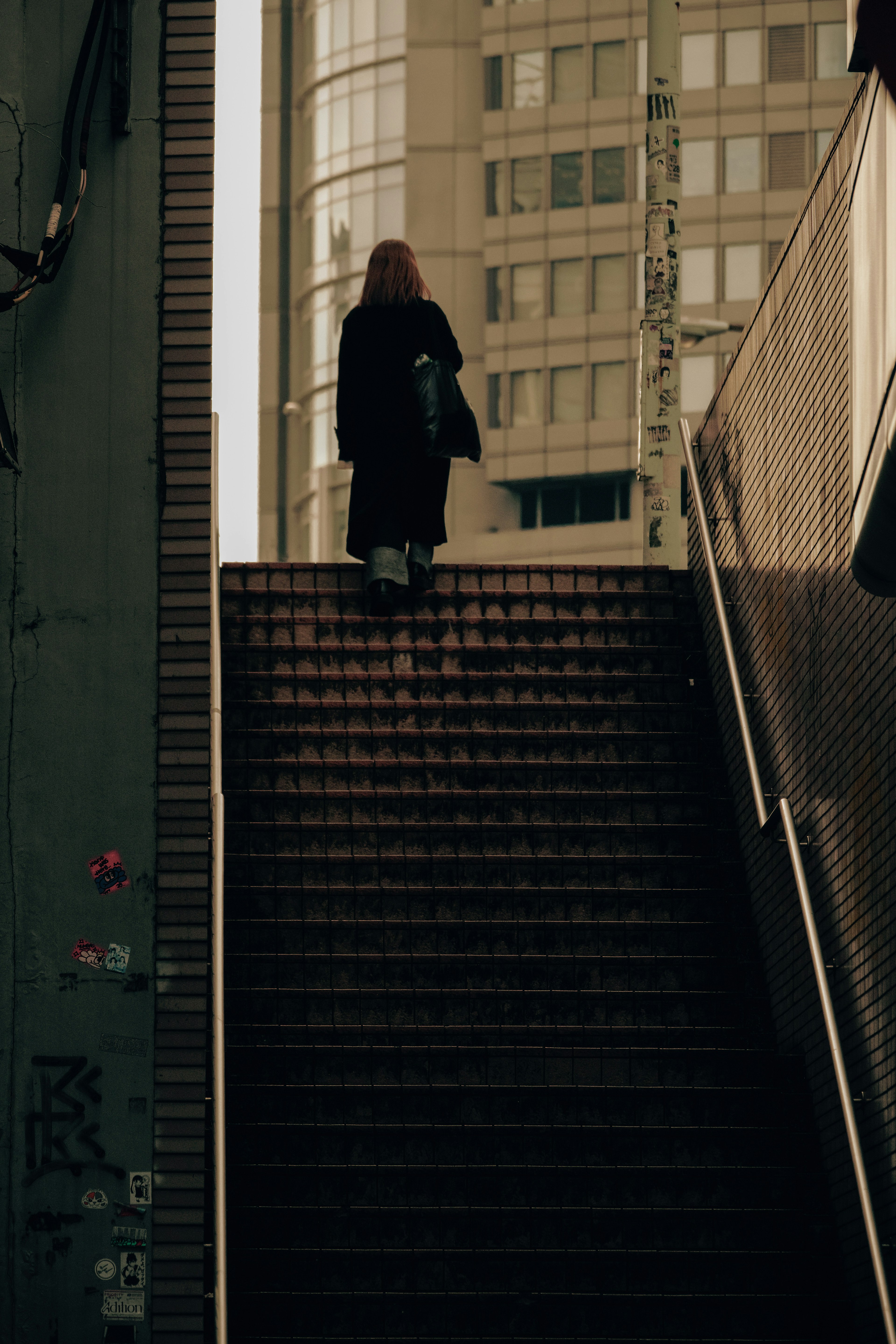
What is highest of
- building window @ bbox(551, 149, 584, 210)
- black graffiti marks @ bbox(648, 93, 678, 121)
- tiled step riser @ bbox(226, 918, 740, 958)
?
building window @ bbox(551, 149, 584, 210)

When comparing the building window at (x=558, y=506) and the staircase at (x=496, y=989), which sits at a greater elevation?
the building window at (x=558, y=506)

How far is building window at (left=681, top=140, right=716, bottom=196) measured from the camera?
48.2 meters

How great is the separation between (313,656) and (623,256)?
42717 millimetres

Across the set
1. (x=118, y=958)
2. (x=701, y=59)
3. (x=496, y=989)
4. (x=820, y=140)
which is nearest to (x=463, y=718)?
(x=496, y=989)

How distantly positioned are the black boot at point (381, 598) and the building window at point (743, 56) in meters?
44.0

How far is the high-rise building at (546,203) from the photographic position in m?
48.0

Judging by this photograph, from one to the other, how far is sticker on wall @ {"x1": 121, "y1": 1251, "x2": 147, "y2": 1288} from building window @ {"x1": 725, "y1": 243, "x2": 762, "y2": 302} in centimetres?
4504

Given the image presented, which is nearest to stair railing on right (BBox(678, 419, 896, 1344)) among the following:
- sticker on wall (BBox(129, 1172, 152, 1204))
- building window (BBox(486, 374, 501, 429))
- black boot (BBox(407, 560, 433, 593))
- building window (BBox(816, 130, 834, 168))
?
black boot (BBox(407, 560, 433, 593))

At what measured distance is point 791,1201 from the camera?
572 cm

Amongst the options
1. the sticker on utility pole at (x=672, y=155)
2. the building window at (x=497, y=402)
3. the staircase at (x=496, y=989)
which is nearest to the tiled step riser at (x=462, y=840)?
the staircase at (x=496, y=989)

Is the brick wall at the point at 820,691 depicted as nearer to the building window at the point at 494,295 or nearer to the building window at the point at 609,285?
the building window at the point at 609,285

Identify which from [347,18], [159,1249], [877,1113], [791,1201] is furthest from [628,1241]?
[347,18]

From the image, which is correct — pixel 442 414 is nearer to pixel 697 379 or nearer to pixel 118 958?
pixel 118 958

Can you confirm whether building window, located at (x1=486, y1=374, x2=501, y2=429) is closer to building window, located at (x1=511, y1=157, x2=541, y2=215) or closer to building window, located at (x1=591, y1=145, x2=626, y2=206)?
building window, located at (x1=511, y1=157, x2=541, y2=215)
